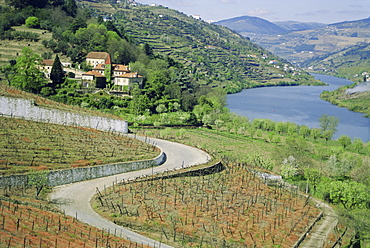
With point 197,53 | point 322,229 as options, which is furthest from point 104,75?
point 197,53

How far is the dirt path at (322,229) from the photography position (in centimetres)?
2019

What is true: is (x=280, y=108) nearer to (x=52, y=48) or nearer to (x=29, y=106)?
(x=52, y=48)

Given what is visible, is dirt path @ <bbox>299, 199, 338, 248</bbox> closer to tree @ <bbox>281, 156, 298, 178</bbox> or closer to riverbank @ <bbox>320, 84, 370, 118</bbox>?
tree @ <bbox>281, 156, 298, 178</bbox>

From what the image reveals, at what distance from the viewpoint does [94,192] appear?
2195 cm

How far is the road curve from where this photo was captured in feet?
57.8

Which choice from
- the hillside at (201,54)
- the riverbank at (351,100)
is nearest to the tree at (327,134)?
the riverbank at (351,100)

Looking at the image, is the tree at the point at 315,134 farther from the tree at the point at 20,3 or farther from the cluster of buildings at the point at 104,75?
the tree at the point at 20,3

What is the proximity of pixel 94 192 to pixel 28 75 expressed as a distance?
112 ft

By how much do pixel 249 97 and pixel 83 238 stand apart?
102m

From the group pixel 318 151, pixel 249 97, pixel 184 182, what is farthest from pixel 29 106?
pixel 249 97

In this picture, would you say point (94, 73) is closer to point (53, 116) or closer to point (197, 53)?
point (53, 116)

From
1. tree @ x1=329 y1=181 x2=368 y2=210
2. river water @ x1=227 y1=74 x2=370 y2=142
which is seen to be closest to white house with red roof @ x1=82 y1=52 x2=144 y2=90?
river water @ x1=227 y1=74 x2=370 y2=142

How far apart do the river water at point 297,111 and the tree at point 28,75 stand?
42658 millimetres

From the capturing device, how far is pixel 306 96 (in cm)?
12719
